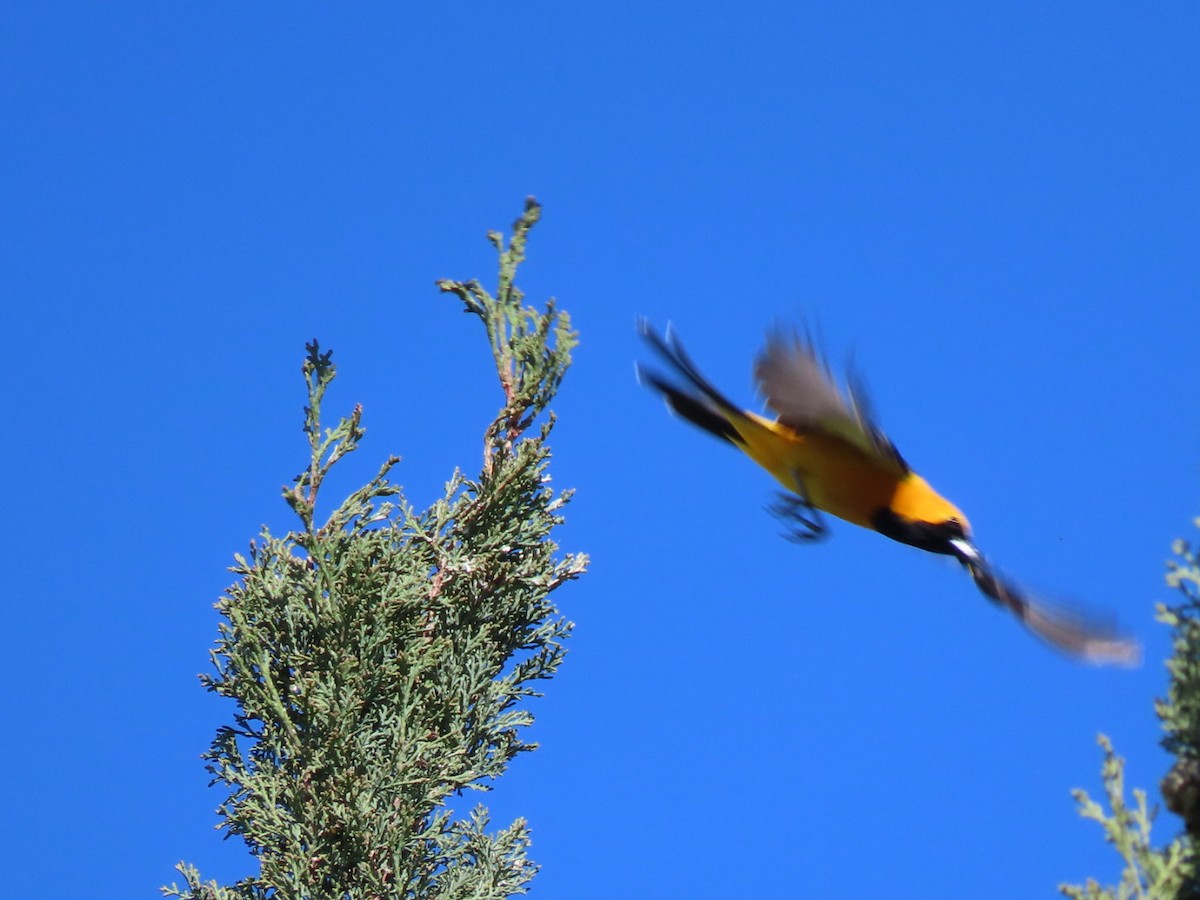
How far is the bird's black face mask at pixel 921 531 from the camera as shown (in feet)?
14.8

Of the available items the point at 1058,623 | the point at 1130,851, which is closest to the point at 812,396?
the point at 1058,623

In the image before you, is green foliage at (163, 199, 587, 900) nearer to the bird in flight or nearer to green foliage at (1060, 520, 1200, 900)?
the bird in flight

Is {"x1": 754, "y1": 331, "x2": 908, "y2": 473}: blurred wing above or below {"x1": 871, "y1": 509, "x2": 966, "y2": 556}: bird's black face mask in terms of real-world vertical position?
above

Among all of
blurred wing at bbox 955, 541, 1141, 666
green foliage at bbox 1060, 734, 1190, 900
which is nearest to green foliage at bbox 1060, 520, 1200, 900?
green foliage at bbox 1060, 734, 1190, 900

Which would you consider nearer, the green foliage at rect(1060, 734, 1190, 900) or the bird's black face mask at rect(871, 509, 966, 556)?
the green foliage at rect(1060, 734, 1190, 900)

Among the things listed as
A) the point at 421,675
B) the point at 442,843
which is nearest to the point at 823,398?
the point at 421,675

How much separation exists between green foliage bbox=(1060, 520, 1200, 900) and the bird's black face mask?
180cm

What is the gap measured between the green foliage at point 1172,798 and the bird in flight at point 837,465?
5.32 feet

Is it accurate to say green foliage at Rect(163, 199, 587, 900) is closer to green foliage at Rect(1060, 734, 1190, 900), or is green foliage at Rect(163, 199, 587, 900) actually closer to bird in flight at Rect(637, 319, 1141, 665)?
bird in flight at Rect(637, 319, 1141, 665)

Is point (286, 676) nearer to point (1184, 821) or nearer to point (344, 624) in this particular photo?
point (344, 624)

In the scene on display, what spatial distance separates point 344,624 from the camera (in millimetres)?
3912

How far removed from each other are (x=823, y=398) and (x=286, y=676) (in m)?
1.95

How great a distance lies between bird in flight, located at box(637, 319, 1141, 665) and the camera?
429 cm

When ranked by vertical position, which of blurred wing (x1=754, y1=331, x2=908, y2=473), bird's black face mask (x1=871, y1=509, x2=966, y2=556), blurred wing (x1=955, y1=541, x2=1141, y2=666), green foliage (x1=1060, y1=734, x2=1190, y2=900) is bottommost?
green foliage (x1=1060, y1=734, x2=1190, y2=900)
